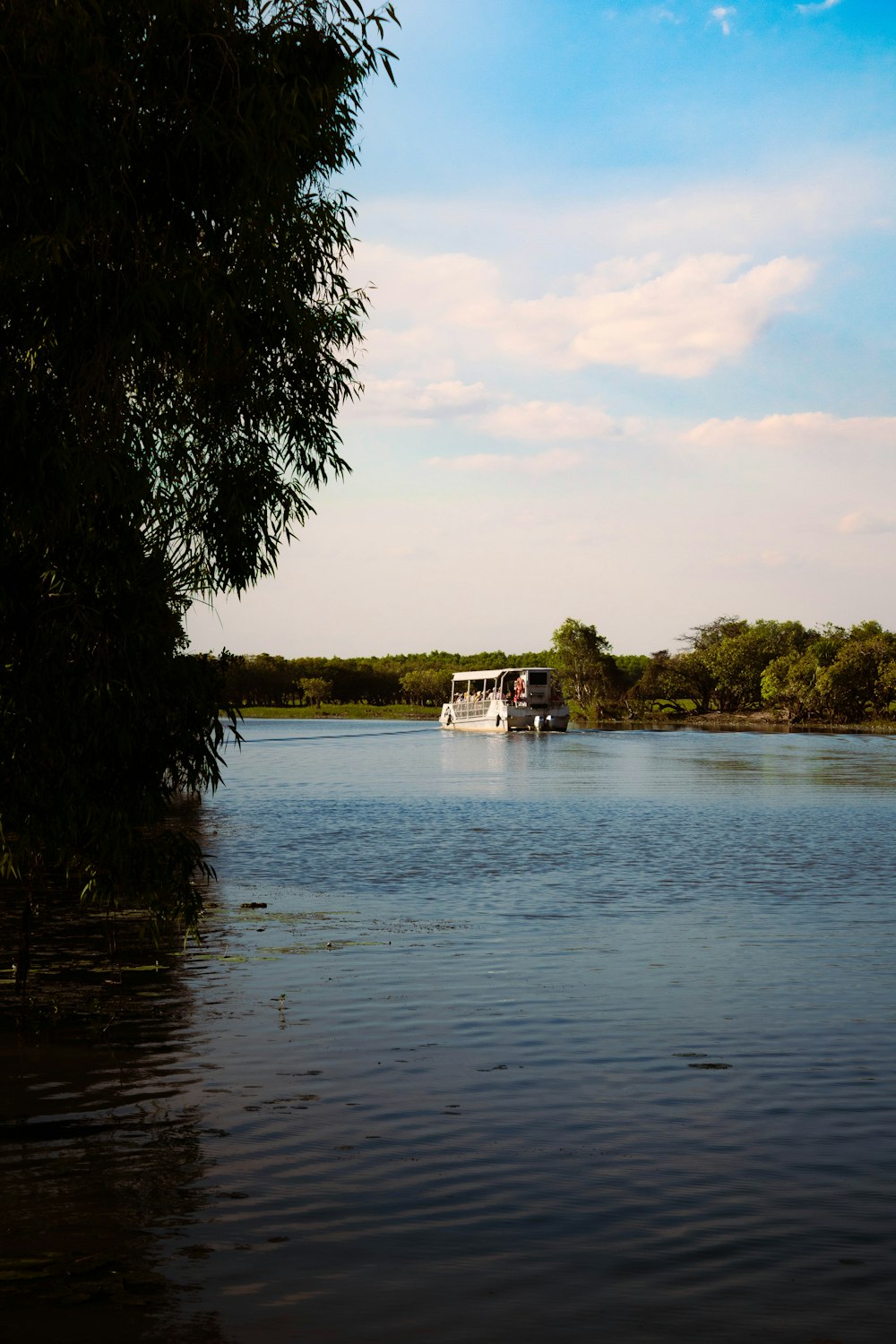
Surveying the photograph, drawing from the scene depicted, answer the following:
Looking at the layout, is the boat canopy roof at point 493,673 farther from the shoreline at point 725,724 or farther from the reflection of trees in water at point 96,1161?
the reflection of trees in water at point 96,1161

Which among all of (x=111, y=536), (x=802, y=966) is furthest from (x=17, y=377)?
(x=802, y=966)

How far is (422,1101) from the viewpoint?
919 centimetres

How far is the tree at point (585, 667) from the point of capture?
6358 inches

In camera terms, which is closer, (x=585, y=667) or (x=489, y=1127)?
(x=489, y=1127)

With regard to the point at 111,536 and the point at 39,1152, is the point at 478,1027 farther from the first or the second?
the point at 111,536

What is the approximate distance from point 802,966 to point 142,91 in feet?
36.7

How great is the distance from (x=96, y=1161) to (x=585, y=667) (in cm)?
15755

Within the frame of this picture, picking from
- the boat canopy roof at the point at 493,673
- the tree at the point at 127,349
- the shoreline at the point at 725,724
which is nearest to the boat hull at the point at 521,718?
the boat canopy roof at the point at 493,673

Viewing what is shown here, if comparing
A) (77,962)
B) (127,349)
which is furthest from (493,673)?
(127,349)

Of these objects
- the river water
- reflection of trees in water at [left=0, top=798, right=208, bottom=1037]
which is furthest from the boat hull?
reflection of trees in water at [left=0, top=798, right=208, bottom=1037]

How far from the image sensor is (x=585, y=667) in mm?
164000

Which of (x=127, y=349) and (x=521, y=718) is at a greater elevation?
(x=127, y=349)

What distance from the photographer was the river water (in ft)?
19.8

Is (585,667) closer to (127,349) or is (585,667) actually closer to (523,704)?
(523,704)
